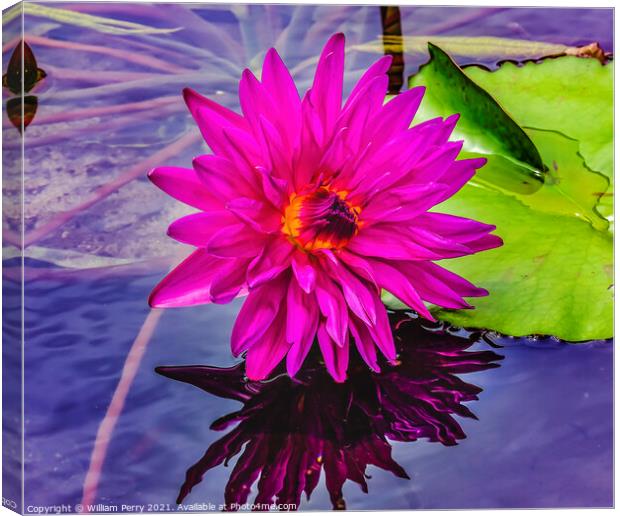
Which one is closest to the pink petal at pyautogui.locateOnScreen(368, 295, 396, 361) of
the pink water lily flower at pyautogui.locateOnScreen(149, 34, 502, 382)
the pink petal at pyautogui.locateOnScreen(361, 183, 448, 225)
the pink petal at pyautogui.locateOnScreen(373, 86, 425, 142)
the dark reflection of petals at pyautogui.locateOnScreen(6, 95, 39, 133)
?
the pink water lily flower at pyautogui.locateOnScreen(149, 34, 502, 382)

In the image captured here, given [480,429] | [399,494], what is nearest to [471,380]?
[480,429]

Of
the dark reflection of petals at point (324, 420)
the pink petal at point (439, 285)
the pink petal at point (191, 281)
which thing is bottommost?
the dark reflection of petals at point (324, 420)

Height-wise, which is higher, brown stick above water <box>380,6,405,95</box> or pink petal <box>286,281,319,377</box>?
brown stick above water <box>380,6,405,95</box>

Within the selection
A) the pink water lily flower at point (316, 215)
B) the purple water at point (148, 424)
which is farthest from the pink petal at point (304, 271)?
the purple water at point (148, 424)

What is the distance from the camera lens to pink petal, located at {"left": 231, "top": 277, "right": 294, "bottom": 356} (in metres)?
0.83

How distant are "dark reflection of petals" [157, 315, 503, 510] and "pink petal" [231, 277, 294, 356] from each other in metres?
0.06

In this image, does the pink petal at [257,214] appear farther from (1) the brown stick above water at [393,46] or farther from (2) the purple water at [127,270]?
(1) the brown stick above water at [393,46]

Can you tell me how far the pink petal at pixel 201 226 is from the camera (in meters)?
0.79

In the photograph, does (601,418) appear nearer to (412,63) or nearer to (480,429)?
(480,429)

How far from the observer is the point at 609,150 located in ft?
3.12

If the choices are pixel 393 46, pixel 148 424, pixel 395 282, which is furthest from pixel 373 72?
pixel 148 424

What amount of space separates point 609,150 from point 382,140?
34 centimetres

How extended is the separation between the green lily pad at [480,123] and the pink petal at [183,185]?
306mm

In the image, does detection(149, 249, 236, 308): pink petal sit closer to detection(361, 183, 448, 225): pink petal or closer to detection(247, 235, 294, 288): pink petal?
detection(247, 235, 294, 288): pink petal
